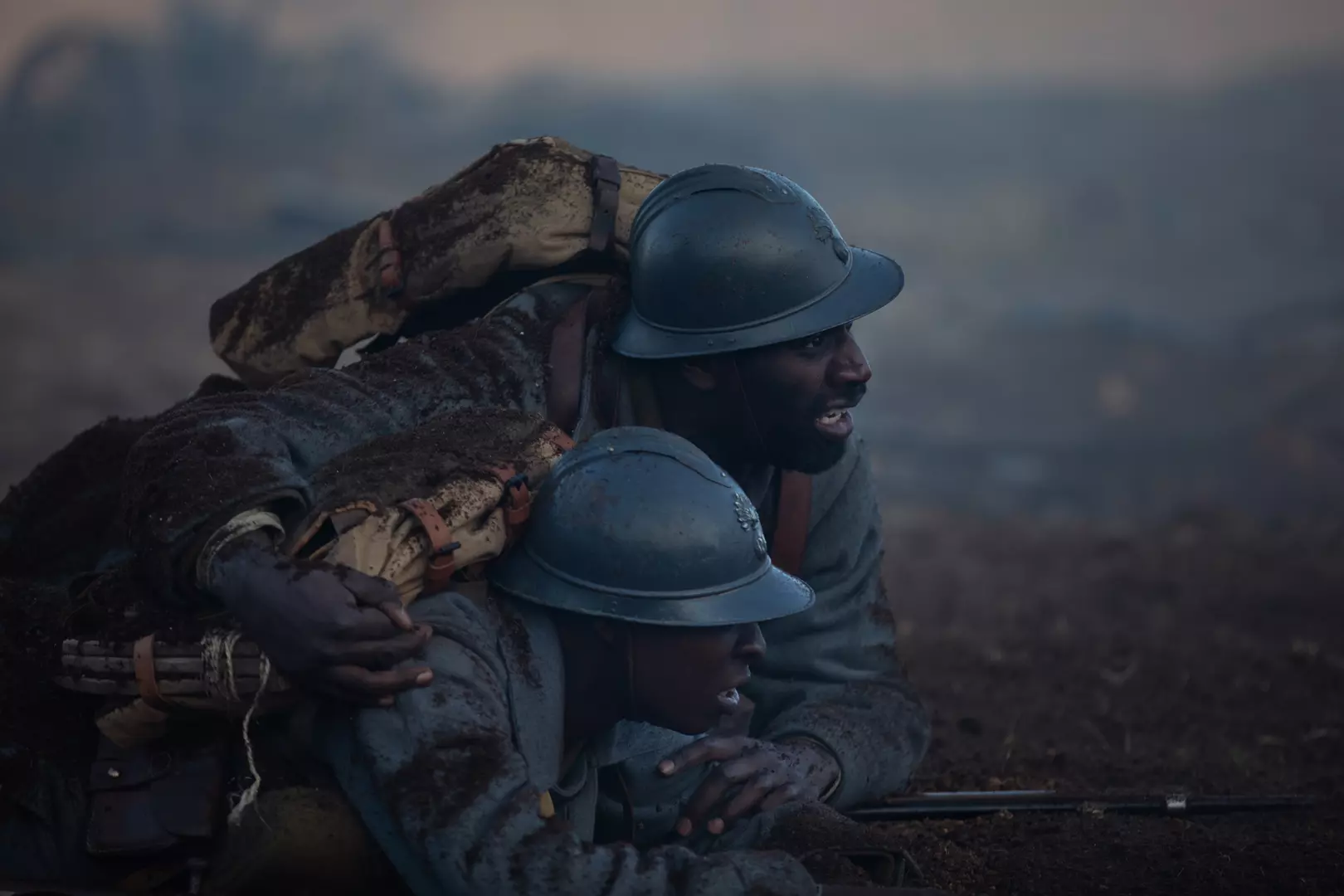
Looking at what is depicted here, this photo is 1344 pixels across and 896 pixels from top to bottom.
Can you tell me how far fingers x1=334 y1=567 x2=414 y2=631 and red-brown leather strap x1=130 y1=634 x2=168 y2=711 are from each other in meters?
0.49

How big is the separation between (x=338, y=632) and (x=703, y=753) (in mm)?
1212

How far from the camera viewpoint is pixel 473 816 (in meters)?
3.50

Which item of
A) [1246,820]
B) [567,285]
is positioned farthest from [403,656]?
[1246,820]

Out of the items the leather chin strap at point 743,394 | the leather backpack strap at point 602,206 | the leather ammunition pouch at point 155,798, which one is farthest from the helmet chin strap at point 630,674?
the leather backpack strap at point 602,206

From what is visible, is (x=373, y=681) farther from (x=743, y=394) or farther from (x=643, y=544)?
(x=743, y=394)

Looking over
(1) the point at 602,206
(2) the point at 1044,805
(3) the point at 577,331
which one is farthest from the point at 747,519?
(2) the point at 1044,805

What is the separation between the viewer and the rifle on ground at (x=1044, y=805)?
5164 millimetres

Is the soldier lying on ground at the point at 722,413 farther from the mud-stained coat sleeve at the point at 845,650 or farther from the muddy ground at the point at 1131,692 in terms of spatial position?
the muddy ground at the point at 1131,692

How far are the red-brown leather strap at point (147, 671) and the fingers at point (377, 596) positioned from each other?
0.49 m

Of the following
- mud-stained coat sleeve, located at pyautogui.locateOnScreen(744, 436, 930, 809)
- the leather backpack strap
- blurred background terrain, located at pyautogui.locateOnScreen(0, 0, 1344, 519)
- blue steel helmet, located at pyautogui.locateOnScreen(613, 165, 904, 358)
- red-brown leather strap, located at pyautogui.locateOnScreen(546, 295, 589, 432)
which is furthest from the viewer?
blurred background terrain, located at pyautogui.locateOnScreen(0, 0, 1344, 519)

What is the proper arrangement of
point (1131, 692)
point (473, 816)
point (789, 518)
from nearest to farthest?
point (473, 816), point (789, 518), point (1131, 692)

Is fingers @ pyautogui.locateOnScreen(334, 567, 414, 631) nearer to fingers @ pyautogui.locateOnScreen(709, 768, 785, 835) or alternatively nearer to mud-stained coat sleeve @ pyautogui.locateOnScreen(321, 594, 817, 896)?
mud-stained coat sleeve @ pyautogui.locateOnScreen(321, 594, 817, 896)

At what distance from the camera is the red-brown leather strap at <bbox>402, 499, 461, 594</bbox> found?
3798 mm

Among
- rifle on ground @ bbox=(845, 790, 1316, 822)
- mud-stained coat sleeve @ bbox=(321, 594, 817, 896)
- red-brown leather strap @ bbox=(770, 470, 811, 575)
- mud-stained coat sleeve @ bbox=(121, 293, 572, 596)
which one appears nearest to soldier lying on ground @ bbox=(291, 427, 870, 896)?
mud-stained coat sleeve @ bbox=(321, 594, 817, 896)
